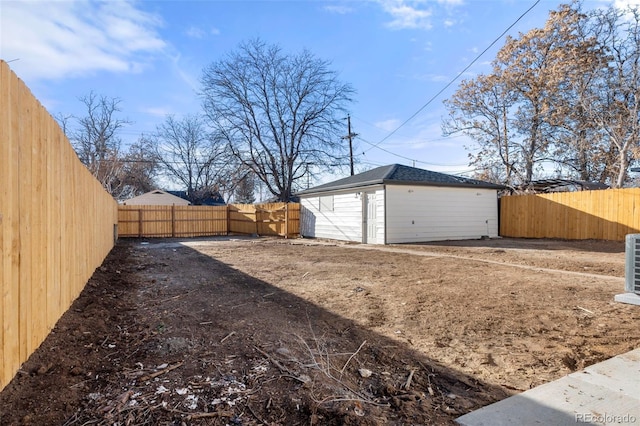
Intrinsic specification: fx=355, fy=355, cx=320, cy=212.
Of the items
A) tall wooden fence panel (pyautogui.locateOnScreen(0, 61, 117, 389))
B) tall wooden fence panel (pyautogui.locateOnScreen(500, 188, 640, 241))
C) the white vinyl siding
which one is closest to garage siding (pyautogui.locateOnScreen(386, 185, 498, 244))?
the white vinyl siding

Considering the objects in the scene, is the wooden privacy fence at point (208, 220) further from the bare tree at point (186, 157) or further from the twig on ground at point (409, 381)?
the twig on ground at point (409, 381)

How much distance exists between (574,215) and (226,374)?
1547 cm

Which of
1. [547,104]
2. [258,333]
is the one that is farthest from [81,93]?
[547,104]

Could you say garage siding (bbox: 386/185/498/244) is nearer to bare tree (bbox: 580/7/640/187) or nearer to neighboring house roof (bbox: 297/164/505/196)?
neighboring house roof (bbox: 297/164/505/196)

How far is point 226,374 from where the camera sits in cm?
249

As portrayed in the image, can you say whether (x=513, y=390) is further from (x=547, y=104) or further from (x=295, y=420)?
(x=547, y=104)

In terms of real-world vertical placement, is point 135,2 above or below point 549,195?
above

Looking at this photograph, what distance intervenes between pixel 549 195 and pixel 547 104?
271 inches

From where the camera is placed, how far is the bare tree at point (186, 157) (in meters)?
31.0

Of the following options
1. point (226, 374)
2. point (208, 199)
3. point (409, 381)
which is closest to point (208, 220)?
point (208, 199)

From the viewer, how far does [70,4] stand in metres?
6.73

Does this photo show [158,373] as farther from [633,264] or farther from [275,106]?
[275,106]

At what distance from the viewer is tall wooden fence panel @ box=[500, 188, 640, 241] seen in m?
12.2

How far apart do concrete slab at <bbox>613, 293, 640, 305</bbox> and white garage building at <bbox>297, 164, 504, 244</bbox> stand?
8459 millimetres
